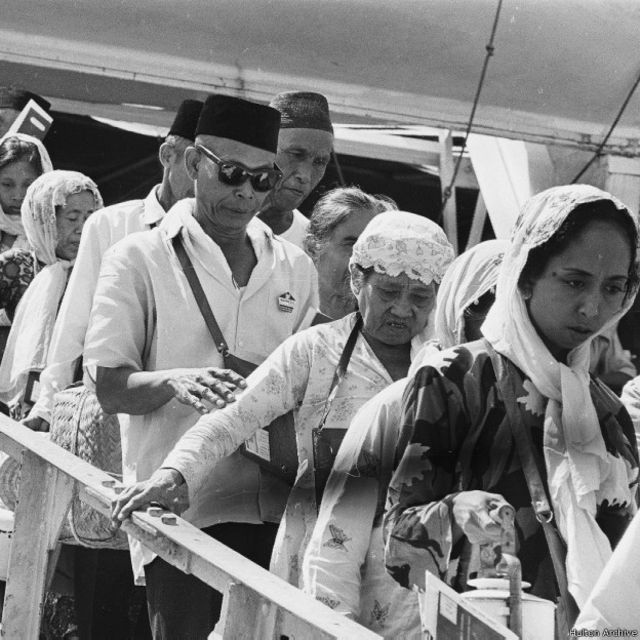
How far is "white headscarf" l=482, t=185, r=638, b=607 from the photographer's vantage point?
124 inches

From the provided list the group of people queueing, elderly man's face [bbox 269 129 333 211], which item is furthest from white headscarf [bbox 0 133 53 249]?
elderly man's face [bbox 269 129 333 211]

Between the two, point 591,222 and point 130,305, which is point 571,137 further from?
point 591,222

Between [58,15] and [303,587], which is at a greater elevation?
[58,15]

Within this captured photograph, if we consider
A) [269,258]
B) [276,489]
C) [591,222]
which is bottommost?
[276,489]

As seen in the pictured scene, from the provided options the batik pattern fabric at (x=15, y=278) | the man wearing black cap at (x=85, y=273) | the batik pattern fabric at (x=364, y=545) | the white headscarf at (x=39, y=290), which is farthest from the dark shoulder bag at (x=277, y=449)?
the batik pattern fabric at (x=15, y=278)

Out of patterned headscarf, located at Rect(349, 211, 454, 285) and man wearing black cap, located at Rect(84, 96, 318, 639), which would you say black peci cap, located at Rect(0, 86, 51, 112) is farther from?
patterned headscarf, located at Rect(349, 211, 454, 285)

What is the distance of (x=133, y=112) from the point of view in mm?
10750

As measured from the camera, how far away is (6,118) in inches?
336

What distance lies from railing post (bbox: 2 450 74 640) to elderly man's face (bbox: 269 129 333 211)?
2.34 meters

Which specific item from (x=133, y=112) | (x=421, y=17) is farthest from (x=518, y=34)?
(x=133, y=112)

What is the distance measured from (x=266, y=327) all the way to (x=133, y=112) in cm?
624

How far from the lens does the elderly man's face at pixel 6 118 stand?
846 cm

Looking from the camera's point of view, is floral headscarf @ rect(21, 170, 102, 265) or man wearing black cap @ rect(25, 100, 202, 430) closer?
man wearing black cap @ rect(25, 100, 202, 430)

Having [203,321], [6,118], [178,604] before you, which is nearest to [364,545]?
[178,604]
